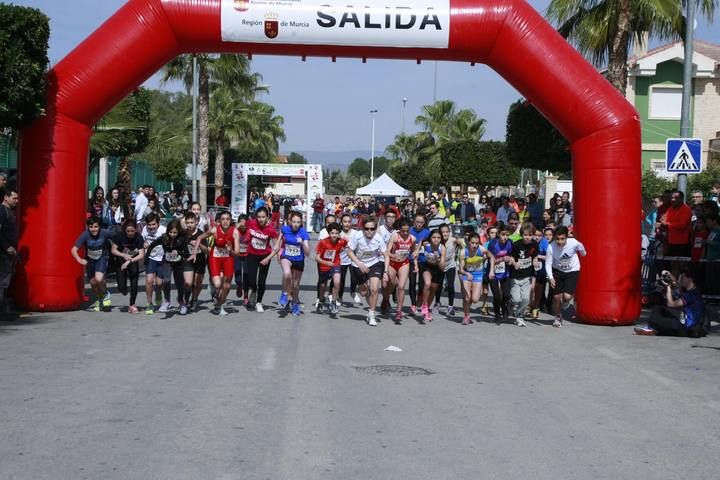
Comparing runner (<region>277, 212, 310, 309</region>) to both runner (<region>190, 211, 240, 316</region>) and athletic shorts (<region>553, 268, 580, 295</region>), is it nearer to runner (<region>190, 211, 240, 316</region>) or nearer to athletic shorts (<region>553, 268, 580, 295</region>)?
runner (<region>190, 211, 240, 316</region>)

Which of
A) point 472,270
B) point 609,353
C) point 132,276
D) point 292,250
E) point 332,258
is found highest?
point 292,250

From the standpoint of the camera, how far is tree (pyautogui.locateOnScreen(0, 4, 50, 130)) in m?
12.8

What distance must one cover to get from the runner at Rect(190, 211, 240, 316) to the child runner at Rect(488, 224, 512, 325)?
373cm

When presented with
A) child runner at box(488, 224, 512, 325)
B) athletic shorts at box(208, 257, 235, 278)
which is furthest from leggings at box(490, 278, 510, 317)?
athletic shorts at box(208, 257, 235, 278)

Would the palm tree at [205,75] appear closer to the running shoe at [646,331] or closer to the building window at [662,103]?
the building window at [662,103]

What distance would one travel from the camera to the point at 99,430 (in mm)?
Answer: 6598

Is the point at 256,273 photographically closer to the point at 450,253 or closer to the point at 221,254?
the point at 221,254

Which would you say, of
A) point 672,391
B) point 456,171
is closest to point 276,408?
point 672,391

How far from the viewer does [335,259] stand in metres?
14.4

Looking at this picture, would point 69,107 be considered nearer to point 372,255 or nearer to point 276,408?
point 372,255

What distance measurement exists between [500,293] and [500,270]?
14.9 inches

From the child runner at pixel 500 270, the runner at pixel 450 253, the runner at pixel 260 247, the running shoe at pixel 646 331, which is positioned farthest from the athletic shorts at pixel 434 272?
the running shoe at pixel 646 331

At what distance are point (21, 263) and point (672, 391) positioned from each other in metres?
9.28

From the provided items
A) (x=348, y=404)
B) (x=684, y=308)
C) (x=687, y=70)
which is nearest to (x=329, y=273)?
(x=684, y=308)
